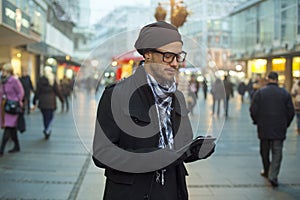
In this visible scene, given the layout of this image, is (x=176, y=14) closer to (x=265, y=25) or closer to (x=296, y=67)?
(x=296, y=67)

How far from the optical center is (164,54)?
7.14 ft

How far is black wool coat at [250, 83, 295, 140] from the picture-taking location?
20.9ft

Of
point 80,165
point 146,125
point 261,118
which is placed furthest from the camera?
point 80,165

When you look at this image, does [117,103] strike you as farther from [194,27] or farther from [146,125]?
[194,27]

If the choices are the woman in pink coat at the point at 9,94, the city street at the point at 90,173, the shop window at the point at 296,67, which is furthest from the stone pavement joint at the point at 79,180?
the shop window at the point at 296,67

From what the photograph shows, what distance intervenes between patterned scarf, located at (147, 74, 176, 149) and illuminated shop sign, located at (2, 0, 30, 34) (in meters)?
11.5

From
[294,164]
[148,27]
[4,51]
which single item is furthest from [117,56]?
[4,51]

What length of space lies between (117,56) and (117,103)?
0.78m

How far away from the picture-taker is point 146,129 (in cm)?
215

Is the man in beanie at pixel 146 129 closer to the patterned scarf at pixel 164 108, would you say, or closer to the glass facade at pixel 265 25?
the patterned scarf at pixel 164 108

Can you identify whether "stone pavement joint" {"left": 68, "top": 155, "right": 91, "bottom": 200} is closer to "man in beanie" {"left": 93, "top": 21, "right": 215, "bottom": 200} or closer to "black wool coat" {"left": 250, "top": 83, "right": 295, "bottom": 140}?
"black wool coat" {"left": 250, "top": 83, "right": 295, "bottom": 140}

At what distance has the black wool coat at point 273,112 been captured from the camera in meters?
6.38

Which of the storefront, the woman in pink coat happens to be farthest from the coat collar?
the storefront

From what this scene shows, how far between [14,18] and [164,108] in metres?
13.4
